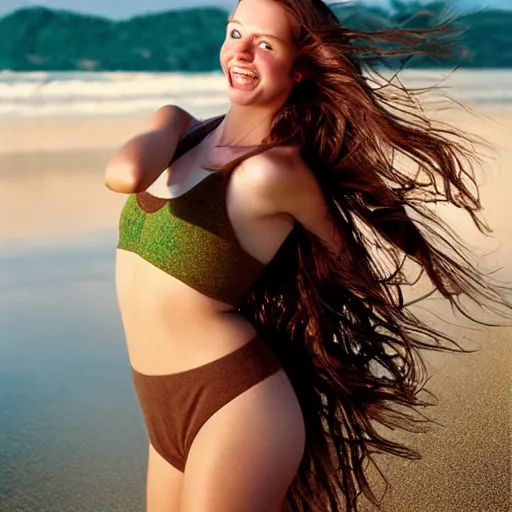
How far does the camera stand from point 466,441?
352 cm

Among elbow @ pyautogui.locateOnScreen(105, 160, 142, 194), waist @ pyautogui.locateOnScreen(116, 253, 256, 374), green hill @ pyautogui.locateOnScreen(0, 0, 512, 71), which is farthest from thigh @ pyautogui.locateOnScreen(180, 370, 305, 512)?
green hill @ pyautogui.locateOnScreen(0, 0, 512, 71)

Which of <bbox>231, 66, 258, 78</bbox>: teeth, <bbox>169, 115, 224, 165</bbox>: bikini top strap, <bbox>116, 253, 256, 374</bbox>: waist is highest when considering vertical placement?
<bbox>231, 66, 258, 78</bbox>: teeth

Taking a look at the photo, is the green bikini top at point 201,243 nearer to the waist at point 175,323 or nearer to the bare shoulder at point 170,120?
the waist at point 175,323

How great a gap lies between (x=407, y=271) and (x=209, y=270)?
10.6 ft

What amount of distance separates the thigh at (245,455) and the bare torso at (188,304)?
0.14 metres

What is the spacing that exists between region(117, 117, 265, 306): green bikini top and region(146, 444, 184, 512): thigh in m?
0.48

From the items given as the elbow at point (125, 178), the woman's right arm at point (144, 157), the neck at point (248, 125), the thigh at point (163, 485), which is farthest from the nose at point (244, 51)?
the thigh at point (163, 485)

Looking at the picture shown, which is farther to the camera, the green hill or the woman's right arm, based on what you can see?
the green hill

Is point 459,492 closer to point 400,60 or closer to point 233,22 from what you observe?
point 400,60

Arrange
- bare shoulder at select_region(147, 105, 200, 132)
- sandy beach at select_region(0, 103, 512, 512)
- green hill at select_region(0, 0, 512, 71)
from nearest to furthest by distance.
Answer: bare shoulder at select_region(147, 105, 200, 132) → sandy beach at select_region(0, 103, 512, 512) → green hill at select_region(0, 0, 512, 71)

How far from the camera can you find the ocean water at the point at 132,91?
9344mm

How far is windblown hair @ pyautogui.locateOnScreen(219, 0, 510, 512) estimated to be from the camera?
6.77ft

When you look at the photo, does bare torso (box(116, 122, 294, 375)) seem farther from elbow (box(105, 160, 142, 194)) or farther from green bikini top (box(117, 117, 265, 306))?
elbow (box(105, 160, 142, 194))

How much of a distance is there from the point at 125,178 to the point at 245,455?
641 millimetres
